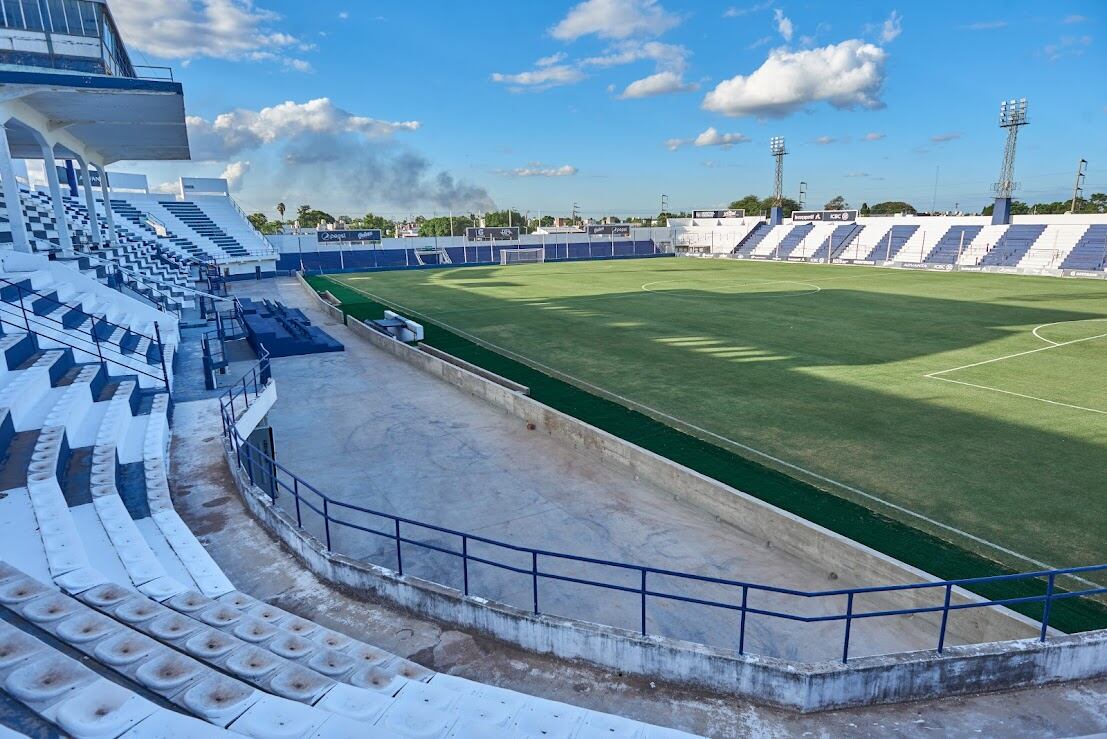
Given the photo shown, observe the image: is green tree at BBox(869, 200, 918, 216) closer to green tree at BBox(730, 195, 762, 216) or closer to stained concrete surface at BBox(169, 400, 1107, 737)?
green tree at BBox(730, 195, 762, 216)

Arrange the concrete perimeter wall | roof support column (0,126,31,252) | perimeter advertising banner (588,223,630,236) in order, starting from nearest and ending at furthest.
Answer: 1. the concrete perimeter wall
2. roof support column (0,126,31,252)
3. perimeter advertising banner (588,223,630,236)

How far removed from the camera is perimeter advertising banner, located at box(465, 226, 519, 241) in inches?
3236

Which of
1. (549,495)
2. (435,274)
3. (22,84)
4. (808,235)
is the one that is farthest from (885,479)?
(808,235)

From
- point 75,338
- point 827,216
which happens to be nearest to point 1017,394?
point 75,338

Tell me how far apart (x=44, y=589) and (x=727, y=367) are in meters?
18.1

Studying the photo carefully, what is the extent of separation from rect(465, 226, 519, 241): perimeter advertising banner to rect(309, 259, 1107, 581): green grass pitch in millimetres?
41425

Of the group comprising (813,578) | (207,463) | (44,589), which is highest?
(44,589)

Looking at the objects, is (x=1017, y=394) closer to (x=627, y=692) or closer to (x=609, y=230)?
(x=627, y=692)

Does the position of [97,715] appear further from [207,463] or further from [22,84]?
[22,84]

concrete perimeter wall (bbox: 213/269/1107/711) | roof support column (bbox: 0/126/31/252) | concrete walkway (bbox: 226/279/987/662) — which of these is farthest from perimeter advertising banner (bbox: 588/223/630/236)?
concrete perimeter wall (bbox: 213/269/1107/711)

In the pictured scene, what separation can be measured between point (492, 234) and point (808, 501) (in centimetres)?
7740

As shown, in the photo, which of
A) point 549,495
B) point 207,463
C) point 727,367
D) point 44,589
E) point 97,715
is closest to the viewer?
point 97,715

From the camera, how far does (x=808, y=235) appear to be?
248ft

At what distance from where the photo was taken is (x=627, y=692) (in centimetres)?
561
